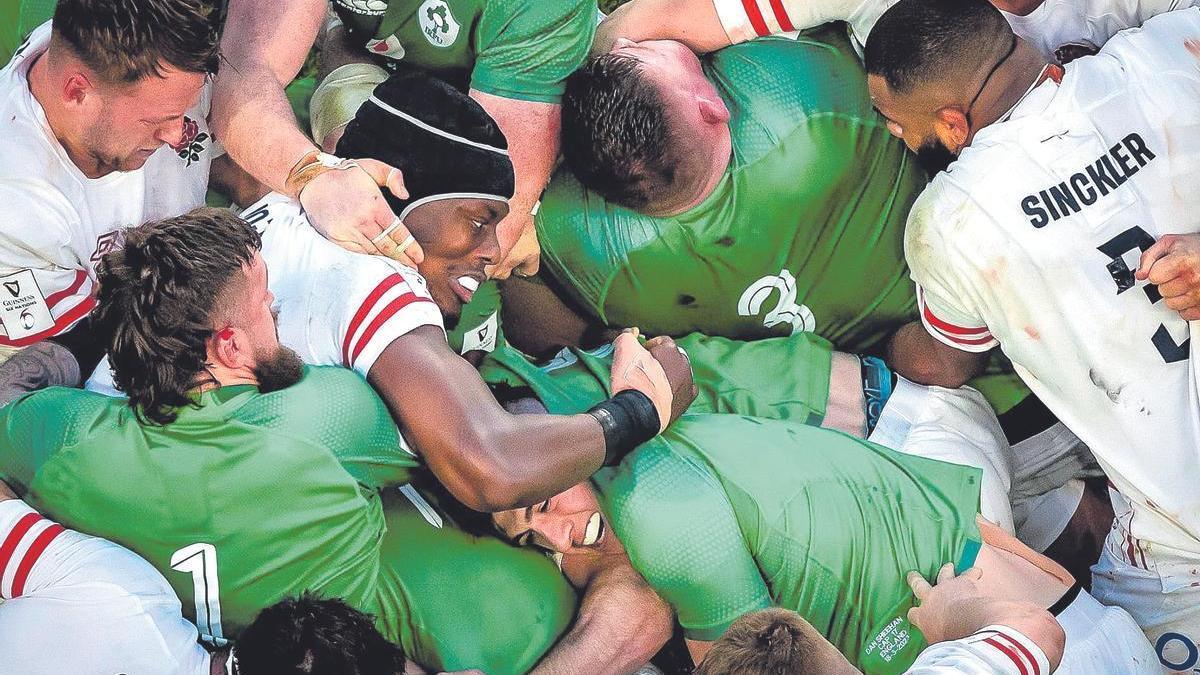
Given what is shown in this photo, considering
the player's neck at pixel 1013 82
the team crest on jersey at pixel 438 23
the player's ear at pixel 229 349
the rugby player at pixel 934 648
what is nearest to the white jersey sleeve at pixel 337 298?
the player's ear at pixel 229 349

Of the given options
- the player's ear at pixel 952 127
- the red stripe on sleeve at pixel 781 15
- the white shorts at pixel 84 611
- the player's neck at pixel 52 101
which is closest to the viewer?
the white shorts at pixel 84 611

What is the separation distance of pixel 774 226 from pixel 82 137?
6.09ft

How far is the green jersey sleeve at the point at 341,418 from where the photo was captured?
2.86 metres

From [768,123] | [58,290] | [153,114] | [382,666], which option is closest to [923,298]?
[768,123]

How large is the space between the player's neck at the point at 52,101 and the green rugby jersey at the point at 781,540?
1555 mm

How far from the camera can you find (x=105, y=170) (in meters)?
3.18

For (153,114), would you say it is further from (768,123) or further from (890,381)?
(890,381)

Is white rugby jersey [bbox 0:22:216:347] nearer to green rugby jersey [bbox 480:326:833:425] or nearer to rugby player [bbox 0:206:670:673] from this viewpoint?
rugby player [bbox 0:206:670:673]

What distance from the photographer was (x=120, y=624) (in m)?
2.72

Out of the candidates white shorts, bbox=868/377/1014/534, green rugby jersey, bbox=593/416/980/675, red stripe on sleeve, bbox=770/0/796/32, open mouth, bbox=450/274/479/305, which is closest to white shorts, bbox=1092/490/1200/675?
white shorts, bbox=868/377/1014/534

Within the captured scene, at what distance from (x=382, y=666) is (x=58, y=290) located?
1316 mm

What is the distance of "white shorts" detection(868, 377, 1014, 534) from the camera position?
10.8 ft

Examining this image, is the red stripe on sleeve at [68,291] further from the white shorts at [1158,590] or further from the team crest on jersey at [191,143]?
the white shorts at [1158,590]

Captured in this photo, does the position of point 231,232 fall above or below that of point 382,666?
above
